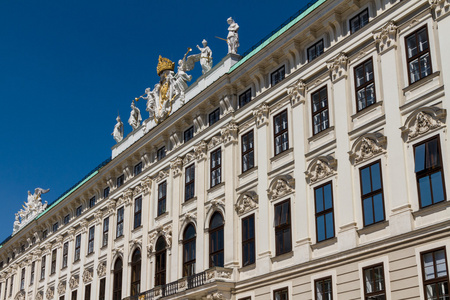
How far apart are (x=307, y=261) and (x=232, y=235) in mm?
Result: 5890

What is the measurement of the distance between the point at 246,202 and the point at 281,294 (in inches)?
209

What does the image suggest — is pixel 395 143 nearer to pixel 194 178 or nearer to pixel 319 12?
pixel 319 12

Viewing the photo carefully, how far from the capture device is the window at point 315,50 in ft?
104

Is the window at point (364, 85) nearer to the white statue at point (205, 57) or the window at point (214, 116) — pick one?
the window at point (214, 116)

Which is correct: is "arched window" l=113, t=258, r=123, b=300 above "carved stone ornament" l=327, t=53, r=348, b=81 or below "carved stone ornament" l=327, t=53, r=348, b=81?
below

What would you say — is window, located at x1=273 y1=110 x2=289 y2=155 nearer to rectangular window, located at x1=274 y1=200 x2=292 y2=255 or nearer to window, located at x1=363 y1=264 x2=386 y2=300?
rectangular window, located at x1=274 y1=200 x2=292 y2=255

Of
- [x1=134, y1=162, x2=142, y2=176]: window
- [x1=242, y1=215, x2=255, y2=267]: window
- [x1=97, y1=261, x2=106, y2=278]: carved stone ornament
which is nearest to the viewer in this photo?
[x1=242, y1=215, x2=255, y2=267]: window

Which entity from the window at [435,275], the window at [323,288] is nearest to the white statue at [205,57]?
the window at [323,288]

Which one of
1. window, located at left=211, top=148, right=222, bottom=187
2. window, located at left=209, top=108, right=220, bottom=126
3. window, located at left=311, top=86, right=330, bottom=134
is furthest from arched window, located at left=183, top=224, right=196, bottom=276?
window, located at left=311, top=86, right=330, bottom=134

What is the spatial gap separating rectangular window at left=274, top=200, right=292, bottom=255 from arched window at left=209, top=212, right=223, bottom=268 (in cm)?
444

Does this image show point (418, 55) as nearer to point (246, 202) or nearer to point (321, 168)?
point (321, 168)

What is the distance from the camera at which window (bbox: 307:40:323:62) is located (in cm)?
3164

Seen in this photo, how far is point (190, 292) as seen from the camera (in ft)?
112

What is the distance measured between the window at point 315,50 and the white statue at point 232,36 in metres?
6.96
